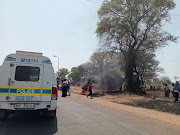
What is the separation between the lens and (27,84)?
726 centimetres

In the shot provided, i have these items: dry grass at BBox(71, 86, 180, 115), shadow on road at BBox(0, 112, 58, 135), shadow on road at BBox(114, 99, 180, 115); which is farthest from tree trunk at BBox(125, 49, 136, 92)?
shadow on road at BBox(0, 112, 58, 135)

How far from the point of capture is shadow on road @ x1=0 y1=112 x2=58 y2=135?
6093mm

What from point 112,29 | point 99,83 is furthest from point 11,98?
point 99,83

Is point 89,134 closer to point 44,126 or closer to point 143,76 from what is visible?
point 44,126

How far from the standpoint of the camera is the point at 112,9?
27.2m

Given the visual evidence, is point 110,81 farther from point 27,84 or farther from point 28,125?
point 28,125

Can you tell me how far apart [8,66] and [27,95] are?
1.30 m

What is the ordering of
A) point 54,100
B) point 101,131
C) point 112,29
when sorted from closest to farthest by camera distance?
point 101,131 < point 54,100 < point 112,29

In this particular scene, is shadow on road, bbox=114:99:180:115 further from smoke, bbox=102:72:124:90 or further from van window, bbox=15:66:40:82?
smoke, bbox=102:72:124:90

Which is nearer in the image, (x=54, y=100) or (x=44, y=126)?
(x=44, y=126)

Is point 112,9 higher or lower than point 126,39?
higher

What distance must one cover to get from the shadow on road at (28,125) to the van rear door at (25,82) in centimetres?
95

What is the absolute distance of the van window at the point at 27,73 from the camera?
727 centimetres

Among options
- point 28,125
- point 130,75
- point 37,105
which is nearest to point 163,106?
point 37,105
